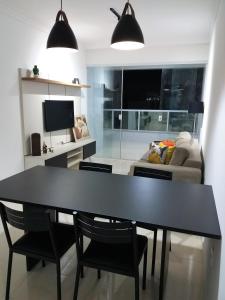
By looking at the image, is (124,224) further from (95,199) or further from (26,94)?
(26,94)

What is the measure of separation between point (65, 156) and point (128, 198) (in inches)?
116

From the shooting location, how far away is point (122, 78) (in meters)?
5.93

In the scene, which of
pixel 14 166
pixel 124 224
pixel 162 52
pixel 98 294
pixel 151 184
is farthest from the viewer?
pixel 162 52

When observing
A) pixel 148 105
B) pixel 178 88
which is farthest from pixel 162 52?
pixel 148 105

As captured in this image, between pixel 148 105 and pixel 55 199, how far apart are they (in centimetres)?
466

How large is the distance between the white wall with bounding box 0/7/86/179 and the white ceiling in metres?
0.19

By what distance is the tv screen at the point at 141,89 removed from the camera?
19.2 feet

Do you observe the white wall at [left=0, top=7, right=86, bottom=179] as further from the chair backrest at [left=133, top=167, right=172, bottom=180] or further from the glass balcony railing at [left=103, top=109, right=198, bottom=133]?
the glass balcony railing at [left=103, top=109, right=198, bottom=133]

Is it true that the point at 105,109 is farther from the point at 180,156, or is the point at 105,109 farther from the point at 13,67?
the point at 180,156

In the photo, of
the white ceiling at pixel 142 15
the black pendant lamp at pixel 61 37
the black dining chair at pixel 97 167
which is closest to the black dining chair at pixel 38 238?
the black dining chair at pixel 97 167

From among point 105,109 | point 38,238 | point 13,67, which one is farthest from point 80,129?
point 38,238

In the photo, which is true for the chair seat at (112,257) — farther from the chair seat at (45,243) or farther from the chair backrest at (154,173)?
the chair backrest at (154,173)

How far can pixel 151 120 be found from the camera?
5.95m

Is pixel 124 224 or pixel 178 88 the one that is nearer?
pixel 124 224
